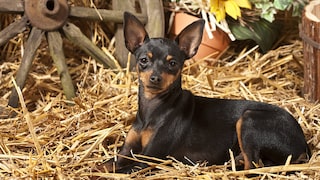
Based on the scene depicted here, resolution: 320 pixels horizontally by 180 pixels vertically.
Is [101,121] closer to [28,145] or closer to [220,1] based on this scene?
[28,145]

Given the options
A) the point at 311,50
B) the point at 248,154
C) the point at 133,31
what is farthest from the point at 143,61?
the point at 311,50

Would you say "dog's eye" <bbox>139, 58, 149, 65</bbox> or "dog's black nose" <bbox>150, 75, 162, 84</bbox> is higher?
"dog's eye" <bbox>139, 58, 149, 65</bbox>

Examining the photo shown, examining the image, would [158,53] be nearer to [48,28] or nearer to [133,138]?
[133,138]

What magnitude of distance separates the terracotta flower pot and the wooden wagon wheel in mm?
572

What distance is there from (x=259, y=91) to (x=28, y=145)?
147cm

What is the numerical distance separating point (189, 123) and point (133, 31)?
0.50m

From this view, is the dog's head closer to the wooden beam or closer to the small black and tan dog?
the small black and tan dog

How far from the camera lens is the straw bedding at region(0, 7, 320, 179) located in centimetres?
305

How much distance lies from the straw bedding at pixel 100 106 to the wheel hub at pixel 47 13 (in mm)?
418

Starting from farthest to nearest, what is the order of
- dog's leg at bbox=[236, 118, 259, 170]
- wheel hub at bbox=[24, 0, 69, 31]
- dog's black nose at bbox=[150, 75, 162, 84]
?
wheel hub at bbox=[24, 0, 69, 31]
dog's leg at bbox=[236, 118, 259, 170]
dog's black nose at bbox=[150, 75, 162, 84]

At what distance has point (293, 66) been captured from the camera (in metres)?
4.51

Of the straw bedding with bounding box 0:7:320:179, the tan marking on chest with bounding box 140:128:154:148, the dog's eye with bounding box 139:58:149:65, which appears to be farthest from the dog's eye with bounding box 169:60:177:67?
the straw bedding with bounding box 0:7:320:179

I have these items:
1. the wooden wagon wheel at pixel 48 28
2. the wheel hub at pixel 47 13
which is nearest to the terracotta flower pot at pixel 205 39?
the wooden wagon wheel at pixel 48 28

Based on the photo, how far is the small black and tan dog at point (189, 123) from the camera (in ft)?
9.93
